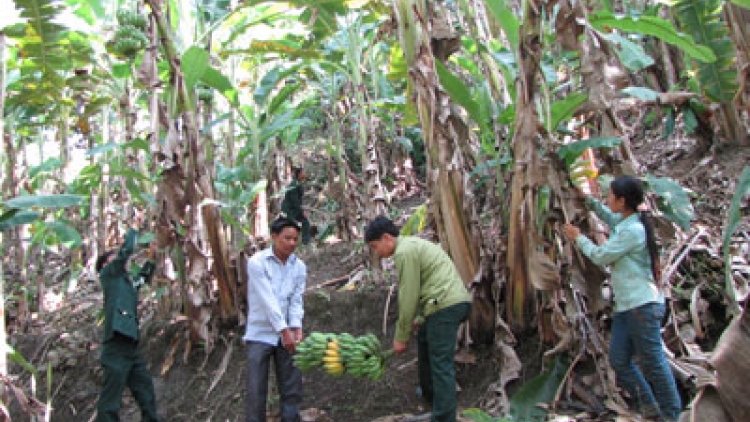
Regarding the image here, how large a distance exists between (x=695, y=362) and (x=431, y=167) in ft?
6.07

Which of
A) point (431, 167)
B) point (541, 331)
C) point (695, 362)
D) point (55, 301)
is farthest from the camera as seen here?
point (55, 301)

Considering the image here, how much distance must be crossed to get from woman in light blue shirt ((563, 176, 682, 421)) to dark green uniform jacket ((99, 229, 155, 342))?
302 cm

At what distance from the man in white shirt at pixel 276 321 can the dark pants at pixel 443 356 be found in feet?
2.78

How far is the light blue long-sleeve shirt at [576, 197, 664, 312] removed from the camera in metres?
2.82

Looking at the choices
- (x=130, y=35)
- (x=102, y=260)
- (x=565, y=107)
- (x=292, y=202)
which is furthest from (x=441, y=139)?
(x=292, y=202)

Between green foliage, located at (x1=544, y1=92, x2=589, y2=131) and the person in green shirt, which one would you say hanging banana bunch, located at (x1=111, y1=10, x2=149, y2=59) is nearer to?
the person in green shirt

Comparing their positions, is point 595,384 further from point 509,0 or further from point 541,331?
point 509,0

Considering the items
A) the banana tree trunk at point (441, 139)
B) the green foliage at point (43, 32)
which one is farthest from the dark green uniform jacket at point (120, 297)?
the banana tree trunk at point (441, 139)

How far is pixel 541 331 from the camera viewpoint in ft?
11.6

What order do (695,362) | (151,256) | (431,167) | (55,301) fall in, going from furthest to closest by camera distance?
(55,301) → (151,256) → (431,167) → (695,362)

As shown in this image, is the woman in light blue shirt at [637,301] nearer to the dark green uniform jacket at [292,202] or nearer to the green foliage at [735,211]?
the green foliage at [735,211]

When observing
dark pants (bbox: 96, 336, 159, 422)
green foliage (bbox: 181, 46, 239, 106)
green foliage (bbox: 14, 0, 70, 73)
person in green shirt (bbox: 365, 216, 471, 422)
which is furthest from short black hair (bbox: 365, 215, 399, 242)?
green foliage (bbox: 14, 0, 70, 73)

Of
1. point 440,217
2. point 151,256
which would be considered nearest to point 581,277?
point 440,217

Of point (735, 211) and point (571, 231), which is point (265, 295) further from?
point (735, 211)
